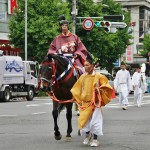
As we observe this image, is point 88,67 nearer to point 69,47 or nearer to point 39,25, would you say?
point 69,47

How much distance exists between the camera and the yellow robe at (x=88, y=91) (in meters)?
11.4

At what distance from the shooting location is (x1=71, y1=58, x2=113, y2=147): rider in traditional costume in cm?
1134

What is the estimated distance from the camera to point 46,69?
39.1 feet

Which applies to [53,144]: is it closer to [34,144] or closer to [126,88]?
[34,144]

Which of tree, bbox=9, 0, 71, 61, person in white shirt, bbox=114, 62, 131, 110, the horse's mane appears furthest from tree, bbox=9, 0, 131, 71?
the horse's mane

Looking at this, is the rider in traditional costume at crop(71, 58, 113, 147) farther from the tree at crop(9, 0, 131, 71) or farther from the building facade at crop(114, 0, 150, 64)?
the building facade at crop(114, 0, 150, 64)

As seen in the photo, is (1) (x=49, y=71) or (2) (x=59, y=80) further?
(2) (x=59, y=80)

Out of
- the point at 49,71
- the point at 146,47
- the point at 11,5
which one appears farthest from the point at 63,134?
the point at 146,47

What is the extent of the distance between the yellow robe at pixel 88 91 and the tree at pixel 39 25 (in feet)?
115

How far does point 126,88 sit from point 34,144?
48.8ft

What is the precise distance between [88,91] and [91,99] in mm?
167

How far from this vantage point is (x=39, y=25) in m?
47.6

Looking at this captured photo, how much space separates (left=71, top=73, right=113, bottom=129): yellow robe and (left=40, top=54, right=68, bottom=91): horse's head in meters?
0.50

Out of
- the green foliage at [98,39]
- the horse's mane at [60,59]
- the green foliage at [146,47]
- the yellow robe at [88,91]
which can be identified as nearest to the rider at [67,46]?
the horse's mane at [60,59]
